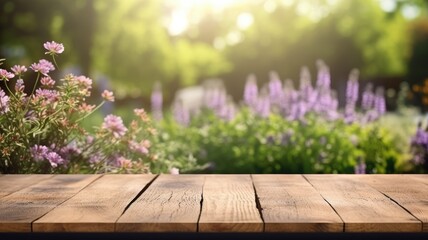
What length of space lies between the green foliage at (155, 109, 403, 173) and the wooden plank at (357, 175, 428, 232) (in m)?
2.64

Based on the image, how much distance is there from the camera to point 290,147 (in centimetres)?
655

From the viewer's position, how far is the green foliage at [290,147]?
645 cm

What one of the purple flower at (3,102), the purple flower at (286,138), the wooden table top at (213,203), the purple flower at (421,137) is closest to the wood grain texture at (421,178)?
the wooden table top at (213,203)

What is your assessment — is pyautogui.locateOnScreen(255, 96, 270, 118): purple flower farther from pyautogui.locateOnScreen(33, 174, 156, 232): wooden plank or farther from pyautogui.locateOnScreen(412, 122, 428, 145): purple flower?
pyautogui.locateOnScreen(33, 174, 156, 232): wooden plank

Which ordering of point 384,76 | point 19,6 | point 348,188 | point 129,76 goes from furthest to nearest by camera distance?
point 384,76 → point 129,76 → point 19,6 → point 348,188

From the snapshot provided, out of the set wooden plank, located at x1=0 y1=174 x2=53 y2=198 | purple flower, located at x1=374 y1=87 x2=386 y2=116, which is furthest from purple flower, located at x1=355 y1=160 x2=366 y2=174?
wooden plank, located at x1=0 y1=174 x2=53 y2=198

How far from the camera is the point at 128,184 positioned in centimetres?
341

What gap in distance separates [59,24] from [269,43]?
15.9 metres

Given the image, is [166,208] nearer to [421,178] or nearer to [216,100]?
[421,178]

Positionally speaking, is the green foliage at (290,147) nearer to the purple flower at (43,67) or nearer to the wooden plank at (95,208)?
the purple flower at (43,67)

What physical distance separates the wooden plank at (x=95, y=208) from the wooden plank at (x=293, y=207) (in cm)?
53

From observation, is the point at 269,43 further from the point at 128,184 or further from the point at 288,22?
the point at 128,184

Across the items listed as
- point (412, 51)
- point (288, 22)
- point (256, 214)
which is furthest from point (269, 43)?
point (256, 214)

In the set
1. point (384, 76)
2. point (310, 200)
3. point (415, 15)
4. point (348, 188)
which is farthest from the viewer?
point (415, 15)
